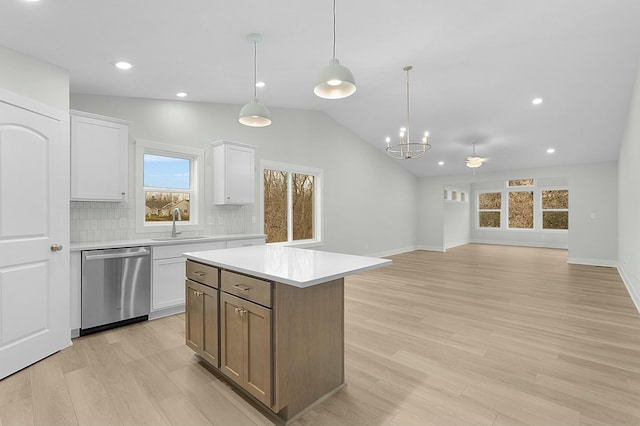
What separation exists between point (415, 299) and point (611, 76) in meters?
4.03

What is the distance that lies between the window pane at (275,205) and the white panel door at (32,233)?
3.05 metres

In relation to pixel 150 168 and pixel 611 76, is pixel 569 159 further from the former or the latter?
pixel 150 168

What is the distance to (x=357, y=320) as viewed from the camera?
356cm

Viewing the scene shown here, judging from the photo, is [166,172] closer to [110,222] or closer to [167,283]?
[110,222]

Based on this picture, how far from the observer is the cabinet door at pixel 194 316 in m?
2.44

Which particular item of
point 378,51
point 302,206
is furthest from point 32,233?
point 302,206

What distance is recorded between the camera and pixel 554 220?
10492 mm

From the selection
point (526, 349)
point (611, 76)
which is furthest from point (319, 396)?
point (611, 76)

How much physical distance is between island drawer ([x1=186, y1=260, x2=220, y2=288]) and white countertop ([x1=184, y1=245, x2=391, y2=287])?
0.07m

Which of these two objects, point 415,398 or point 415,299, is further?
point 415,299

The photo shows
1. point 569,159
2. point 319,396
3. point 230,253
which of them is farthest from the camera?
point 569,159

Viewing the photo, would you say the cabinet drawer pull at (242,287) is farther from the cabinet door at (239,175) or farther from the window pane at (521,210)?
the window pane at (521,210)

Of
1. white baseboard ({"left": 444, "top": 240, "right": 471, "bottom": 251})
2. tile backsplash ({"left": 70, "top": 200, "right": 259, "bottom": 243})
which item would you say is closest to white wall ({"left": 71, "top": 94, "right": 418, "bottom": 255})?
tile backsplash ({"left": 70, "top": 200, "right": 259, "bottom": 243})

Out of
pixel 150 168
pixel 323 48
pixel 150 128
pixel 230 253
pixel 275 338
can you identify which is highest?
pixel 323 48
